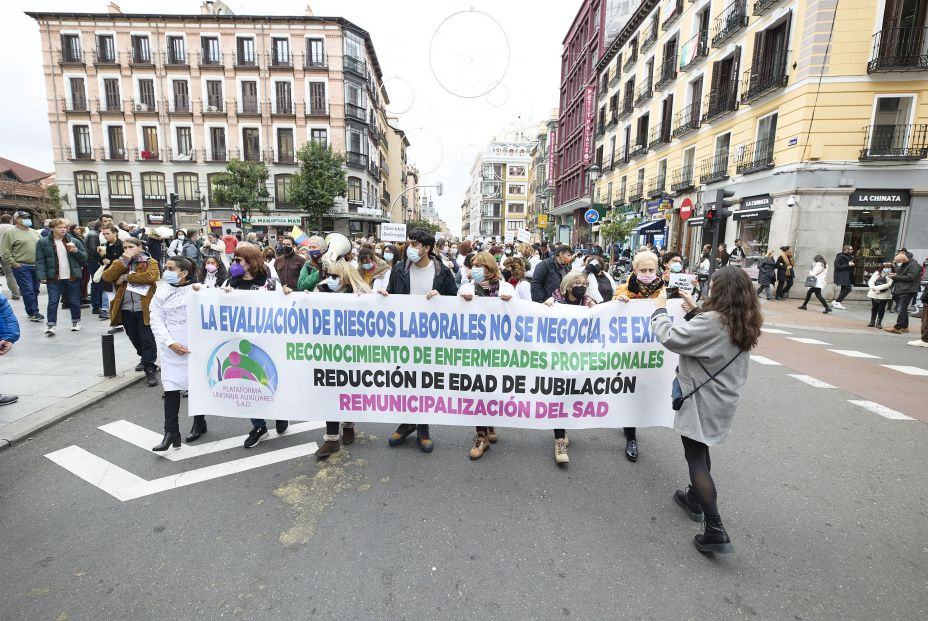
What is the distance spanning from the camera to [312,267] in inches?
211

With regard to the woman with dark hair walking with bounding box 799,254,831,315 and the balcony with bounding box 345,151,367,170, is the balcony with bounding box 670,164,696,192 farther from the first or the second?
the balcony with bounding box 345,151,367,170

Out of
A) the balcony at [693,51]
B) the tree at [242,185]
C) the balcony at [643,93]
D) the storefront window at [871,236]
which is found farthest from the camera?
the tree at [242,185]

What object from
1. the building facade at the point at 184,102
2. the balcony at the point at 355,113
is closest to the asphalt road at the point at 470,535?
the building facade at the point at 184,102

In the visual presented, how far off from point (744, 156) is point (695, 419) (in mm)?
19280

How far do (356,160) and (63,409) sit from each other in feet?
124

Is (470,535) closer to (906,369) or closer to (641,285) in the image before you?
(641,285)

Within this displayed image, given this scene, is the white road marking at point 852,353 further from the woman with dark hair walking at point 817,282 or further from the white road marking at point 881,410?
the woman with dark hair walking at point 817,282

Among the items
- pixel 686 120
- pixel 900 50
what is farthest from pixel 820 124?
pixel 686 120

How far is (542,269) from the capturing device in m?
5.73

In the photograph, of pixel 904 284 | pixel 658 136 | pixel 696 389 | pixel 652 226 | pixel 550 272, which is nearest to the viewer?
pixel 696 389

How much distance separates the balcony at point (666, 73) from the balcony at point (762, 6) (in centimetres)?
679

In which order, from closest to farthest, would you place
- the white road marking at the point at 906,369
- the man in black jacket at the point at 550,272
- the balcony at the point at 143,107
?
1. the man in black jacket at the point at 550,272
2. the white road marking at the point at 906,369
3. the balcony at the point at 143,107

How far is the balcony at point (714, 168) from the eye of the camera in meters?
19.5

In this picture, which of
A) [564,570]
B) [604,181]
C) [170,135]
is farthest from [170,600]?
[170,135]
